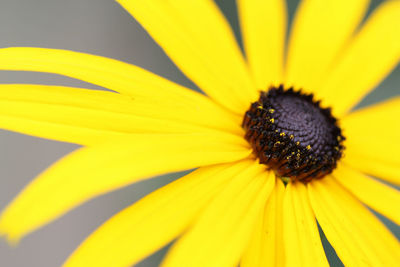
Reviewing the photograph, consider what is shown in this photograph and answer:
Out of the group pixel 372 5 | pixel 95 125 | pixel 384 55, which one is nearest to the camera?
pixel 95 125

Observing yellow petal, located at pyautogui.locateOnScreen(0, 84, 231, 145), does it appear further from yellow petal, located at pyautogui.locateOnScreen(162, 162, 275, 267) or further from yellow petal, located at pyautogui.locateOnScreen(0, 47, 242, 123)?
yellow petal, located at pyautogui.locateOnScreen(162, 162, 275, 267)

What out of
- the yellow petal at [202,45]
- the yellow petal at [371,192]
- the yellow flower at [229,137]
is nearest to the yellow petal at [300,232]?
the yellow flower at [229,137]

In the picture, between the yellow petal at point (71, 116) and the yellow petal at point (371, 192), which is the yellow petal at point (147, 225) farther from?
the yellow petal at point (371, 192)

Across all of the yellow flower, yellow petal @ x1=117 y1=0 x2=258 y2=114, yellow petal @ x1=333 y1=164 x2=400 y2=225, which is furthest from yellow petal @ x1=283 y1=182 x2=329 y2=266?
yellow petal @ x1=117 y1=0 x2=258 y2=114

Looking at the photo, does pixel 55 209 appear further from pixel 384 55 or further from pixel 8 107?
pixel 384 55

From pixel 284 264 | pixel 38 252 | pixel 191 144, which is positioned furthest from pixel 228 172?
pixel 38 252
